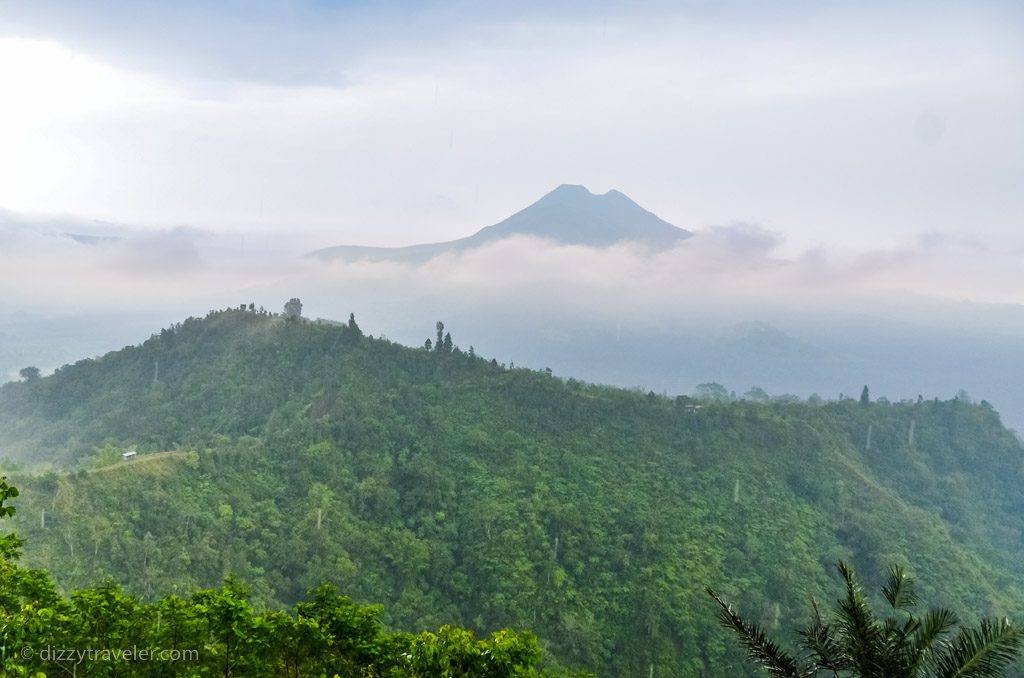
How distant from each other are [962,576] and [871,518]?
5.94m

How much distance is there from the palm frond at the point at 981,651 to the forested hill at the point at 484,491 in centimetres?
2941

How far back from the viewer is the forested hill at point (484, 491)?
35.0 metres

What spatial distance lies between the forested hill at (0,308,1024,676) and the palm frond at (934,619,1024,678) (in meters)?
29.4

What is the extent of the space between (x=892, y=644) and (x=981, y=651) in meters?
0.91

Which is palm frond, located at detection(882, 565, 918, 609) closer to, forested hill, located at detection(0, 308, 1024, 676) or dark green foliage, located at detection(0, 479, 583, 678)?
dark green foliage, located at detection(0, 479, 583, 678)

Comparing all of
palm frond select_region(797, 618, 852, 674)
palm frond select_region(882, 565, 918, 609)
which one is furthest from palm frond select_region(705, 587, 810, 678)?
palm frond select_region(882, 565, 918, 609)

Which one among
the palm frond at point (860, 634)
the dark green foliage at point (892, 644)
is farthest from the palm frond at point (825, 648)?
the palm frond at point (860, 634)

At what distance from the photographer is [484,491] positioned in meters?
43.8

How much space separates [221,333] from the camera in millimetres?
58969

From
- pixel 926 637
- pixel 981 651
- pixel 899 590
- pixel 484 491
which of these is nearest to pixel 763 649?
pixel 926 637

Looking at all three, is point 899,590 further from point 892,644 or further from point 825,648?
point 825,648

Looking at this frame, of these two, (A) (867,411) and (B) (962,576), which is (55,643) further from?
(A) (867,411)

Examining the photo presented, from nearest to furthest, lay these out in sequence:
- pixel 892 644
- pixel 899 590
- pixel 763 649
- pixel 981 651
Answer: pixel 981 651, pixel 892 644, pixel 763 649, pixel 899 590

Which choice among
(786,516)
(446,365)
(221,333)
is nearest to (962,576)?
(786,516)
